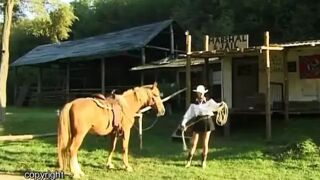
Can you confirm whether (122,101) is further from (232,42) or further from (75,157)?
(232,42)

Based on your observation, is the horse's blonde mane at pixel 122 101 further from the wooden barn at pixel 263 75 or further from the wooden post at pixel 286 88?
the wooden post at pixel 286 88

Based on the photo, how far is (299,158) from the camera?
1372cm

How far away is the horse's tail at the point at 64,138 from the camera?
10.9 meters

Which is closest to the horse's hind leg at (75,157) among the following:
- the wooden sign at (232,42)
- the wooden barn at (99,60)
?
the wooden sign at (232,42)

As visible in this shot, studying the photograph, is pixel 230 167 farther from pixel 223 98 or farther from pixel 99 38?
pixel 99 38

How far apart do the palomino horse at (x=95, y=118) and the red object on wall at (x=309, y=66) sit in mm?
9110

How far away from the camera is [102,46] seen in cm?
3534

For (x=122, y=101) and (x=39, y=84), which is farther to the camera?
(x=39, y=84)

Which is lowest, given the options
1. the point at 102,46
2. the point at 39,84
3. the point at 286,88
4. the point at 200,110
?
the point at 200,110

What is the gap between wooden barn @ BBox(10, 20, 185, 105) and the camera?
3378cm

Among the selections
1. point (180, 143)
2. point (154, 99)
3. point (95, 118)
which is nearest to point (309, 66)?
point (180, 143)

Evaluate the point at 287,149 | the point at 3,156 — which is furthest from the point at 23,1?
the point at 287,149

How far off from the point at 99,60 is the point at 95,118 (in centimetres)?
2712

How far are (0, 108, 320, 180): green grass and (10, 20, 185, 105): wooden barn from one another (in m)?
13.8
